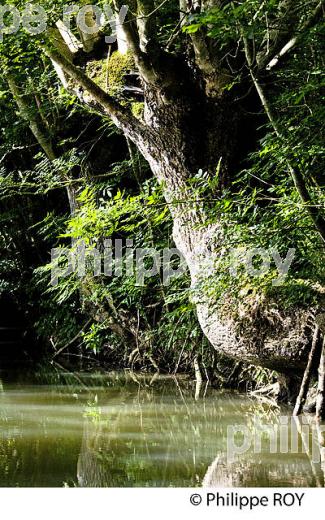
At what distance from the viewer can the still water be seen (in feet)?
13.3

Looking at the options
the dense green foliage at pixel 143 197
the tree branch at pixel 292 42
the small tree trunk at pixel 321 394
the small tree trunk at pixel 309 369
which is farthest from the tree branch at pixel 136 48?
the small tree trunk at pixel 321 394

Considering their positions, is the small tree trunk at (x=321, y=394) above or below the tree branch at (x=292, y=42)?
below

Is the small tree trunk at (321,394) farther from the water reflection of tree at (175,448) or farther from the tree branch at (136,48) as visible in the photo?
the tree branch at (136,48)

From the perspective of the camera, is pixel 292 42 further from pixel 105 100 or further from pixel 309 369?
pixel 309 369

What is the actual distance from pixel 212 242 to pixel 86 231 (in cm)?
112

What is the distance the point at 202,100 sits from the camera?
22.1 feet

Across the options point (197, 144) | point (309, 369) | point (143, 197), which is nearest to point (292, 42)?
point (197, 144)

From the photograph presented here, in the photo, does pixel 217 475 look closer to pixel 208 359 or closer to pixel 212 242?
pixel 212 242

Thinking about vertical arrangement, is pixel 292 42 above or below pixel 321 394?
above

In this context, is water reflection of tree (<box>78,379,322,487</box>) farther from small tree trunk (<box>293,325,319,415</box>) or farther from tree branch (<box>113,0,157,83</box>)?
tree branch (<box>113,0,157,83</box>)

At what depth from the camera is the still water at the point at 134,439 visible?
13.3ft

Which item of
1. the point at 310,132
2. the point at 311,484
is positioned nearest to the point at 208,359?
the point at 310,132

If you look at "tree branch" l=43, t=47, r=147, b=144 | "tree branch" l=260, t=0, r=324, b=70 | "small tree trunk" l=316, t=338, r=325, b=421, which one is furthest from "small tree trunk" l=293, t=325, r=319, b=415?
"tree branch" l=43, t=47, r=147, b=144

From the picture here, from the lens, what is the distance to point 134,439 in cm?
512
